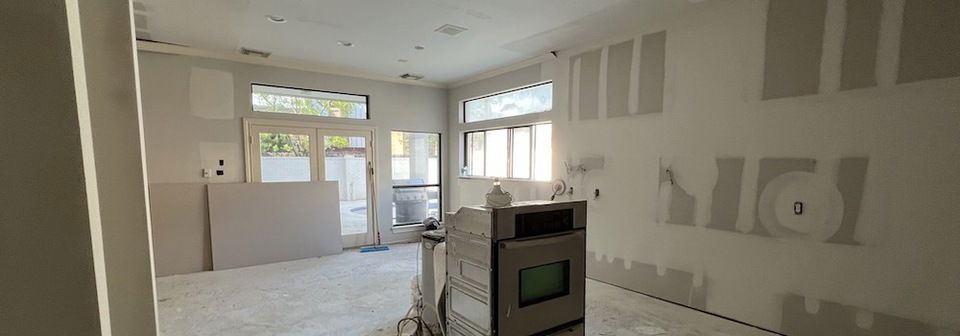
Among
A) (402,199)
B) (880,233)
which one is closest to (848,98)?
(880,233)

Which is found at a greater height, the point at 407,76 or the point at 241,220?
the point at 407,76

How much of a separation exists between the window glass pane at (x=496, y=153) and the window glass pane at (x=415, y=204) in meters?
1.33

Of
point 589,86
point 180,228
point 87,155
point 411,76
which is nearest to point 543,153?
point 589,86

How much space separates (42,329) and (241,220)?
15.4 feet

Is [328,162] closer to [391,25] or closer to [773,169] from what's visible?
[391,25]

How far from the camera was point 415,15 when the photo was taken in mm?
3363

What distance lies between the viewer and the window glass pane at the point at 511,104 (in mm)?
4746

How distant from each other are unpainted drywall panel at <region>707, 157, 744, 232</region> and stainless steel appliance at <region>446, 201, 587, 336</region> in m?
1.70

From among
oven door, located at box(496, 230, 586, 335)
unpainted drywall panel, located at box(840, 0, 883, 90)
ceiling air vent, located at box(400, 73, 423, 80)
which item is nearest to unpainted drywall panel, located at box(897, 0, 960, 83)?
unpainted drywall panel, located at box(840, 0, 883, 90)

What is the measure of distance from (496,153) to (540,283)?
3599 millimetres

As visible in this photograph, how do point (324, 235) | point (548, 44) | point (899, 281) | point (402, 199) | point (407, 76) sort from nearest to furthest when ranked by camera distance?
1. point (899, 281)
2. point (548, 44)
3. point (324, 235)
4. point (407, 76)
5. point (402, 199)

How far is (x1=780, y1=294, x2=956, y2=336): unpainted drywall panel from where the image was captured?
91.0 inches

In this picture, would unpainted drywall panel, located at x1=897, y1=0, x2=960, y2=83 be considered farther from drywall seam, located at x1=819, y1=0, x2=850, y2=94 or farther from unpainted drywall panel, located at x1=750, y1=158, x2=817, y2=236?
unpainted drywall panel, located at x1=750, y1=158, x2=817, y2=236

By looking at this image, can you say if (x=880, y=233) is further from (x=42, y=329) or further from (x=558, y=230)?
(x=42, y=329)
